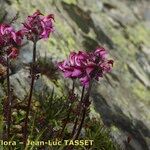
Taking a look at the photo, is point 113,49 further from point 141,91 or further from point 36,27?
point 36,27

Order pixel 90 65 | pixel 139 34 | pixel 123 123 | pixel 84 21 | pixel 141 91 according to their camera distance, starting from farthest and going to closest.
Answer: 1. pixel 139 34
2. pixel 84 21
3. pixel 141 91
4. pixel 123 123
5. pixel 90 65

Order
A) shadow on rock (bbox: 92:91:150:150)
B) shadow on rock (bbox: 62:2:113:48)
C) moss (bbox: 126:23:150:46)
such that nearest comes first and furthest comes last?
1. shadow on rock (bbox: 92:91:150:150)
2. shadow on rock (bbox: 62:2:113:48)
3. moss (bbox: 126:23:150:46)

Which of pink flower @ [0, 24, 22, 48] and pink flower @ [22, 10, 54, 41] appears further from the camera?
pink flower @ [22, 10, 54, 41]

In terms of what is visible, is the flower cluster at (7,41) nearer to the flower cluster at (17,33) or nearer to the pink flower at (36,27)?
the flower cluster at (17,33)

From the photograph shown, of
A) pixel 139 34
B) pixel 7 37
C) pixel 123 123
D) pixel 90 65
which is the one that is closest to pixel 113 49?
pixel 139 34

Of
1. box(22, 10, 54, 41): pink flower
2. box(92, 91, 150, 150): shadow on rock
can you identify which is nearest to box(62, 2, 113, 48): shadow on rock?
box(92, 91, 150, 150): shadow on rock

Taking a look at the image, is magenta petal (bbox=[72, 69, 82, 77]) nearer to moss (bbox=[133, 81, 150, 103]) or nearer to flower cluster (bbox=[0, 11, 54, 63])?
flower cluster (bbox=[0, 11, 54, 63])

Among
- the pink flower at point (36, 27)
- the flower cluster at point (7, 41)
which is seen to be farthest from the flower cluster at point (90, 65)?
the flower cluster at point (7, 41)

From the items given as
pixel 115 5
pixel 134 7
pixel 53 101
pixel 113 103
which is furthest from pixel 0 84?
pixel 134 7

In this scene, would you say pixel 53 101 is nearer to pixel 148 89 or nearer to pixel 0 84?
pixel 0 84
